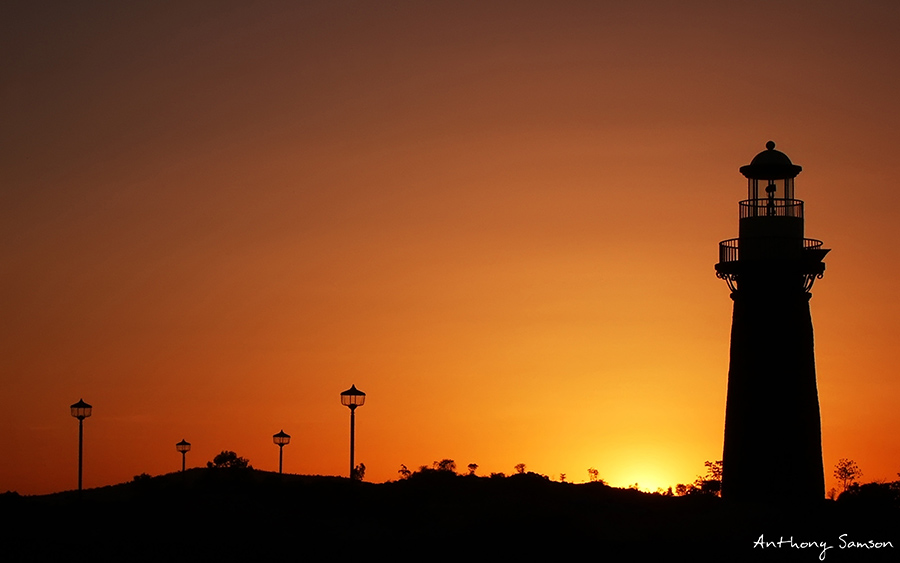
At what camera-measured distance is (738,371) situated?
142ft

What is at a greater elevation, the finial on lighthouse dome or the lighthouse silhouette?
the finial on lighthouse dome

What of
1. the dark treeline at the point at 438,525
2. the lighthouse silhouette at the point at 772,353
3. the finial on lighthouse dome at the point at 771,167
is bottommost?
the dark treeline at the point at 438,525

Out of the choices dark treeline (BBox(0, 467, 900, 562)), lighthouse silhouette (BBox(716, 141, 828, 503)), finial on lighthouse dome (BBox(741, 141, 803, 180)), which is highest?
finial on lighthouse dome (BBox(741, 141, 803, 180))

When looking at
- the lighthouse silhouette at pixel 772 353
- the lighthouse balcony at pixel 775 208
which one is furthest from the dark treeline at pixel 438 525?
the lighthouse balcony at pixel 775 208

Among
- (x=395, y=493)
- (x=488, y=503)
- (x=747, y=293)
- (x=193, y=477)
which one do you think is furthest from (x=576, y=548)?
(x=193, y=477)

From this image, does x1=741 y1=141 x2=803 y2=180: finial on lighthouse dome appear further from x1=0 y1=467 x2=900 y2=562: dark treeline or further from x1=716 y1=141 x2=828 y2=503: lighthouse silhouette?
x1=0 y1=467 x2=900 y2=562: dark treeline

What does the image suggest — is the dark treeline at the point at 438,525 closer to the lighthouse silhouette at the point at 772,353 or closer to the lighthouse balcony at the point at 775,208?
the lighthouse silhouette at the point at 772,353

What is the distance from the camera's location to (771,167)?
4453 cm

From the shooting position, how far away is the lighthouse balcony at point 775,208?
146 ft

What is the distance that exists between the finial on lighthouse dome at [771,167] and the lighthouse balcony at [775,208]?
0.77 meters

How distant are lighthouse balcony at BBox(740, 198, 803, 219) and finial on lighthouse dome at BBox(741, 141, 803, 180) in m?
0.77

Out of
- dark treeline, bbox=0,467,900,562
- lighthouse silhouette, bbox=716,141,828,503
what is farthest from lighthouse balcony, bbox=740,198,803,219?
dark treeline, bbox=0,467,900,562

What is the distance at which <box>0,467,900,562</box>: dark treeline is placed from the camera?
128 ft

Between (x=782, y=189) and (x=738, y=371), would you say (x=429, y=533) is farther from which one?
(x=782, y=189)
